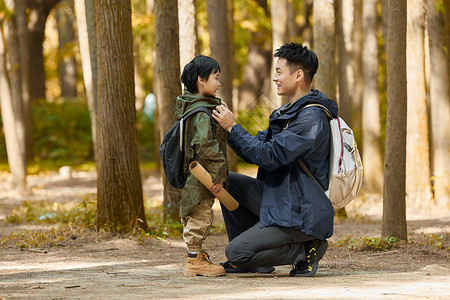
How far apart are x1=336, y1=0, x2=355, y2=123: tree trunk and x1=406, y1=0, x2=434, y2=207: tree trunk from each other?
383cm

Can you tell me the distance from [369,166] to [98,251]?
7526 mm

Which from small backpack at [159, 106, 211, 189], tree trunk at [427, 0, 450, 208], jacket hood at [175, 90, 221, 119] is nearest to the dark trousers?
small backpack at [159, 106, 211, 189]

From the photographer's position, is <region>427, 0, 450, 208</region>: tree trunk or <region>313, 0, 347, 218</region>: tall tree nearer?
<region>313, 0, 347, 218</region>: tall tree

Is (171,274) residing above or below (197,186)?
below

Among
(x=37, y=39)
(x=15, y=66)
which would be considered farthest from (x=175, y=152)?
(x=37, y=39)

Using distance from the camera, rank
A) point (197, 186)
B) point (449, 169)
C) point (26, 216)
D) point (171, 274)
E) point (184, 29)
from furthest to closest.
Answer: point (449, 169) → point (26, 216) → point (184, 29) → point (171, 274) → point (197, 186)

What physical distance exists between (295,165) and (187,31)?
14.1ft

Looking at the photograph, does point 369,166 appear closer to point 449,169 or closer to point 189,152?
point 449,169

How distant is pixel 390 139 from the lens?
713cm

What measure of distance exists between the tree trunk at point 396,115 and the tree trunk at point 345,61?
7.55 m

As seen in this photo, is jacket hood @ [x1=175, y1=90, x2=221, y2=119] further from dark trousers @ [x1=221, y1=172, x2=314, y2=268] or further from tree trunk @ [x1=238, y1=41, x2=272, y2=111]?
tree trunk @ [x1=238, y1=41, x2=272, y2=111]

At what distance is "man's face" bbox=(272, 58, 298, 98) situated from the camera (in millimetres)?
5418

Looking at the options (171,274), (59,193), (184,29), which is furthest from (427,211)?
(59,193)

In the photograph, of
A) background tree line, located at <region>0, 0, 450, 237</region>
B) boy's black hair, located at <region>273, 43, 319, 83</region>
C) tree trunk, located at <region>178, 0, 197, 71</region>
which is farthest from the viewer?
tree trunk, located at <region>178, 0, 197, 71</region>
